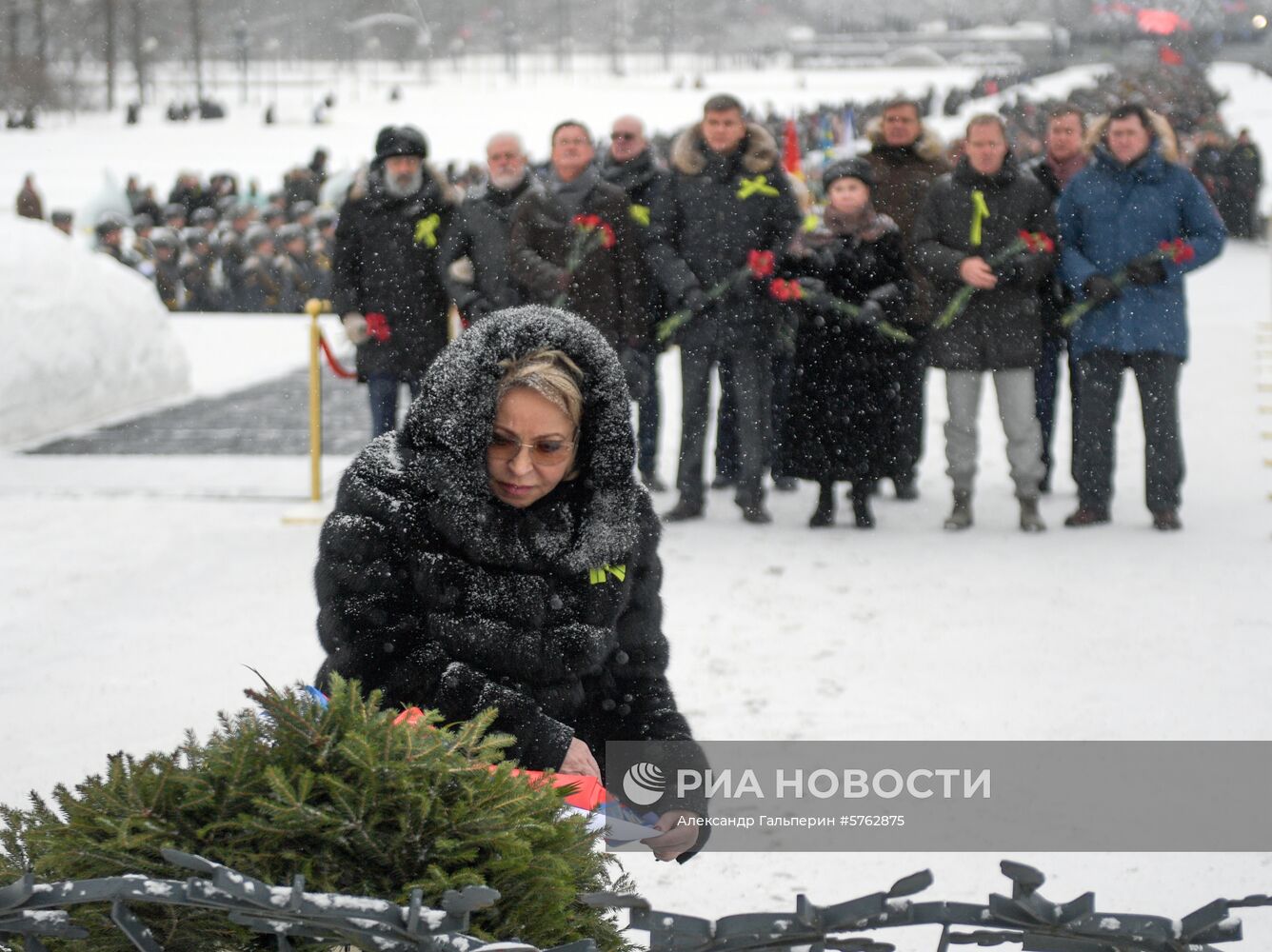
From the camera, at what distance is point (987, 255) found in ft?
25.5

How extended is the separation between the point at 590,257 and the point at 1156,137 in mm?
2538

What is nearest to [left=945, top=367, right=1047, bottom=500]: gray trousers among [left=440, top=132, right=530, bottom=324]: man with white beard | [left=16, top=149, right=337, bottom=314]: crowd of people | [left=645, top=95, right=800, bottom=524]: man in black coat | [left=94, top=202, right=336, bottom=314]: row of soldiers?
[left=645, top=95, right=800, bottom=524]: man in black coat

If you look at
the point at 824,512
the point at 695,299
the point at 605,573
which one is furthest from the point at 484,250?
the point at 605,573

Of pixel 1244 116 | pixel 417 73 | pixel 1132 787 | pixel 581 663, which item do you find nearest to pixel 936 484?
pixel 1132 787

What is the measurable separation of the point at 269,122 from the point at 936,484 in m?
48.7

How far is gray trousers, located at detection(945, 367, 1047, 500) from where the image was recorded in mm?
7816

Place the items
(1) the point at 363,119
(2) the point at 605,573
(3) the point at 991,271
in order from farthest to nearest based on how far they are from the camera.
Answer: (1) the point at 363,119
(3) the point at 991,271
(2) the point at 605,573

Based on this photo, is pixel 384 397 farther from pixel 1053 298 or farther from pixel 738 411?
pixel 1053 298

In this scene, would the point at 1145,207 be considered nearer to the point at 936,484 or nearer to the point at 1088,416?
the point at 1088,416

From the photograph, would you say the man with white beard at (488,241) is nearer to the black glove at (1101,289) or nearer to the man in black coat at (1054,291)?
the man in black coat at (1054,291)

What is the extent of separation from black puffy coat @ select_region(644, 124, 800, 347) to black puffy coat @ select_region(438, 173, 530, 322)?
2.26 ft

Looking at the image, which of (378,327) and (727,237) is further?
(378,327)

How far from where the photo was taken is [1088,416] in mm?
7922

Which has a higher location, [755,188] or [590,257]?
[755,188]
